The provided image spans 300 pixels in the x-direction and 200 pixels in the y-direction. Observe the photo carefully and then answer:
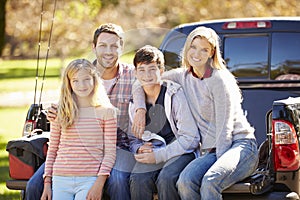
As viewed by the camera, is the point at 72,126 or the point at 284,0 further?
the point at 284,0

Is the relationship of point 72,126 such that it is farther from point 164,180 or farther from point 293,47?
point 293,47

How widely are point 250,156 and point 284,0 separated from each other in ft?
58.2

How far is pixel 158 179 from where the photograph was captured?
18.4 ft

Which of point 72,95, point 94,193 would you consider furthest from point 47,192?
point 72,95

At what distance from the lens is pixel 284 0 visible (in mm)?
22828

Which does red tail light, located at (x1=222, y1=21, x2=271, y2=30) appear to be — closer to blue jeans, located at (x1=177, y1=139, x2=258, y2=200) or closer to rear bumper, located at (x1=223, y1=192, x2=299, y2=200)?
blue jeans, located at (x1=177, y1=139, x2=258, y2=200)

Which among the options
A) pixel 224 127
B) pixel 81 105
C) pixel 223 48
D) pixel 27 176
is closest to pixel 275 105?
pixel 224 127

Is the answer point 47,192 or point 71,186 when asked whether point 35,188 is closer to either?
point 47,192

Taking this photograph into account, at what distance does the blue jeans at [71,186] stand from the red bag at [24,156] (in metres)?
0.45

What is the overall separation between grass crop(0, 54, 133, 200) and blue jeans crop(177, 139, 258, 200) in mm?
2016

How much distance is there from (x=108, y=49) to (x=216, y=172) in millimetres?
1418

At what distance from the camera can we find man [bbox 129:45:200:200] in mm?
5633

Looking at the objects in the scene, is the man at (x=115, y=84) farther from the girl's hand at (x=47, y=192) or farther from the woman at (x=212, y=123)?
the woman at (x=212, y=123)

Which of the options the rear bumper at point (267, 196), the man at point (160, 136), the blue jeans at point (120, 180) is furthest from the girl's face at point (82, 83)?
the rear bumper at point (267, 196)
